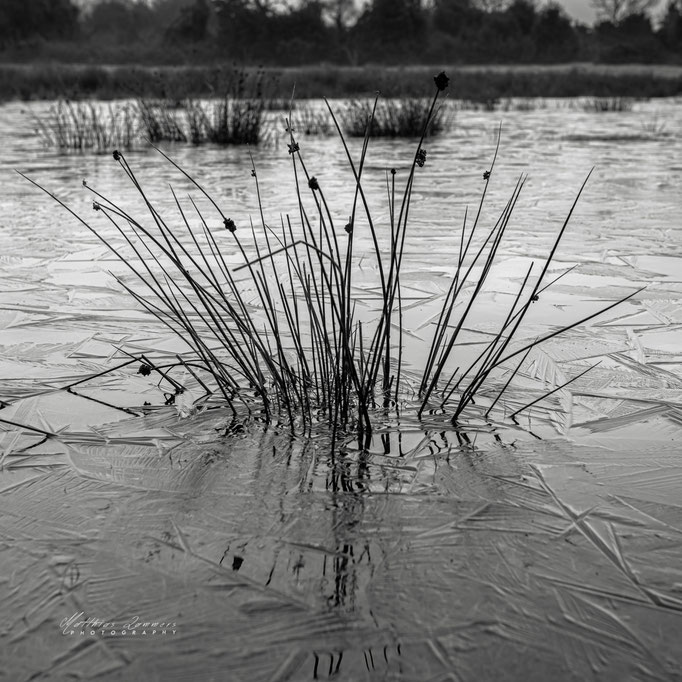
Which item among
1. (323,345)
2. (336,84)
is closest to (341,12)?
(336,84)

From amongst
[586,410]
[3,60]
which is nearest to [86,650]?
[586,410]

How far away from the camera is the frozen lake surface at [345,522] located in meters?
1.09

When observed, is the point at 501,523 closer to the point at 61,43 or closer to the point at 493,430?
the point at 493,430

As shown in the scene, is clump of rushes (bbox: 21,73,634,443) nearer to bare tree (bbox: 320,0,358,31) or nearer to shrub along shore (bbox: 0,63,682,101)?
shrub along shore (bbox: 0,63,682,101)

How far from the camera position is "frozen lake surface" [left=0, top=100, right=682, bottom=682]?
3.57 ft

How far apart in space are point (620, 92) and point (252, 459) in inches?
719

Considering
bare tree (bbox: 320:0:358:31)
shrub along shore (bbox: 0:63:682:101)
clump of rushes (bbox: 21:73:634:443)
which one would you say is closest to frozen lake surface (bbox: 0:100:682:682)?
clump of rushes (bbox: 21:73:634:443)

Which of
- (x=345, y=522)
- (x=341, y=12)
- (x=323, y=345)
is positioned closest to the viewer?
(x=345, y=522)

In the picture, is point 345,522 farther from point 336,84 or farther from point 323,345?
point 336,84

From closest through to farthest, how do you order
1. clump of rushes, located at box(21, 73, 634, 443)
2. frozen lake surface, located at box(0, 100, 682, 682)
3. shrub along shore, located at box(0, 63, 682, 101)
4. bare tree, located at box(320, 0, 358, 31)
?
frozen lake surface, located at box(0, 100, 682, 682), clump of rushes, located at box(21, 73, 634, 443), shrub along shore, located at box(0, 63, 682, 101), bare tree, located at box(320, 0, 358, 31)

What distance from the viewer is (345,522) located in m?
1.40

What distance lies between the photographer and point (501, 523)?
4.60ft

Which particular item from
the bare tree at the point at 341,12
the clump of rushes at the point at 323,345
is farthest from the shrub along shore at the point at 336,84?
the bare tree at the point at 341,12

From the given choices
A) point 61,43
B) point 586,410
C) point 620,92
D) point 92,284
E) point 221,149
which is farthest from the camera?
point 61,43
